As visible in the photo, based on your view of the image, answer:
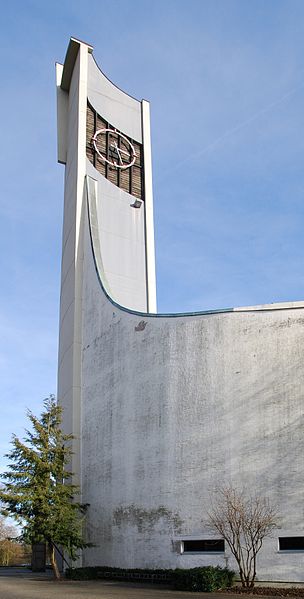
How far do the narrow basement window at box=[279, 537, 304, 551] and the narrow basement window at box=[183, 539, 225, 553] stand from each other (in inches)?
71.1

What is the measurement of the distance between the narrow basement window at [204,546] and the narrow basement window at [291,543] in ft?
5.92

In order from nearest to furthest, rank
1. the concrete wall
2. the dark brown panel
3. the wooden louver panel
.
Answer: the concrete wall < the wooden louver panel < the dark brown panel

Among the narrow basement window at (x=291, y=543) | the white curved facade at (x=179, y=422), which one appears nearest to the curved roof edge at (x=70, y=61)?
the white curved facade at (x=179, y=422)

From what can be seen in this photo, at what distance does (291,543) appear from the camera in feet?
61.5

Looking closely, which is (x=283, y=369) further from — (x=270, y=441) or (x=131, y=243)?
(x=131, y=243)

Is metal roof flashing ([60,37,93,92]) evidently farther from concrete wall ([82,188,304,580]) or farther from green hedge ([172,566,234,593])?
green hedge ([172,566,234,593])

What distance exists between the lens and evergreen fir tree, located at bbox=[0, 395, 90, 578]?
70.2 feet

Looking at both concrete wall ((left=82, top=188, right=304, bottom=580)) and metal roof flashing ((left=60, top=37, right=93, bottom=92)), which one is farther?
metal roof flashing ((left=60, top=37, right=93, bottom=92))

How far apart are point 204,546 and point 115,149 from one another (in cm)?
2254

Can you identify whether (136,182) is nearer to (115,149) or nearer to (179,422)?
(115,149)

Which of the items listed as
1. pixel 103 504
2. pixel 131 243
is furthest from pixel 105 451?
pixel 131 243

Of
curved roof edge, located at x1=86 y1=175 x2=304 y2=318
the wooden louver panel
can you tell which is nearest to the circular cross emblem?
the wooden louver panel

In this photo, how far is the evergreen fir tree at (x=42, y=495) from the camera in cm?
2141

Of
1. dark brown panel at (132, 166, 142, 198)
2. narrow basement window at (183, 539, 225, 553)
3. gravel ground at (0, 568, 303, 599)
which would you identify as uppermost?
Answer: dark brown panel at (132, 166, 142, 198)
